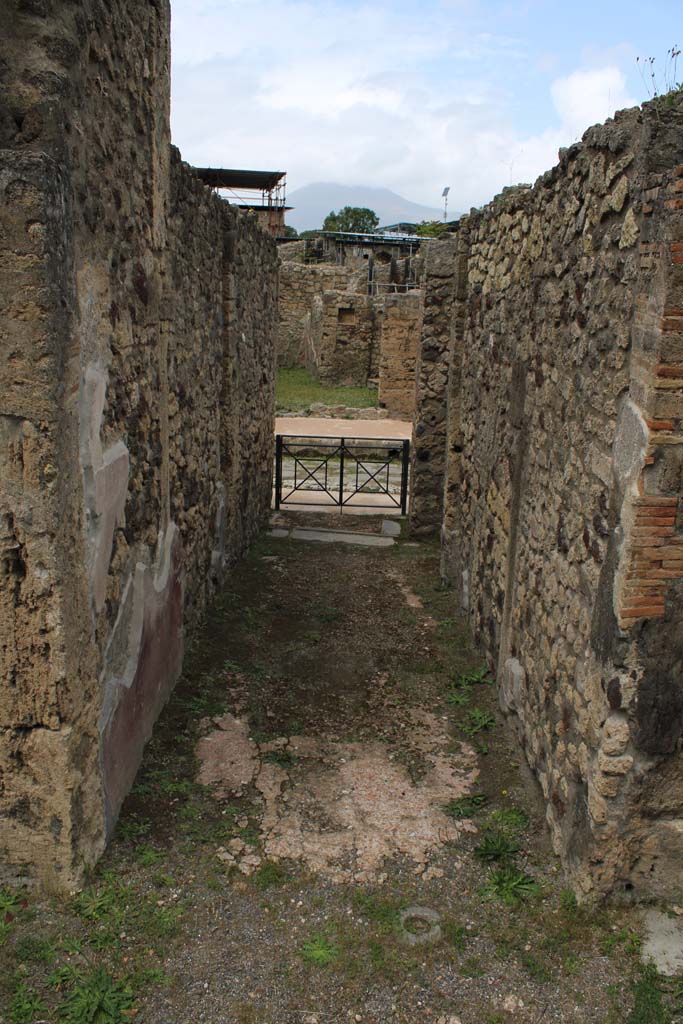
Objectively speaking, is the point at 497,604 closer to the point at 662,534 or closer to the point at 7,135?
the point at 662,534

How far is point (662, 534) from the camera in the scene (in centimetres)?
287

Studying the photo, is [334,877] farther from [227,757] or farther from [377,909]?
[227,757]

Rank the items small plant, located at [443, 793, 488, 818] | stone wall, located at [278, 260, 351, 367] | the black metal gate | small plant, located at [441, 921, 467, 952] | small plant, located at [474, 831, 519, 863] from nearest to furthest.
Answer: small plant, located at [441, 921, 467, 952] → small plant, located at [474, 831, 519, 863] → small plant, located at [443, 793, 488, 818] → the black metal gate → stone wall, located at [278, 260, 351, 367]

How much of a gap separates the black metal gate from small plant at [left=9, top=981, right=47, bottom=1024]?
7080 millimetres

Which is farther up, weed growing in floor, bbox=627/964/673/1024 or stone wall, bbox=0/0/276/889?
stone wall, bbox=0/0/276/889

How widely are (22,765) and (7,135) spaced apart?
2361mm

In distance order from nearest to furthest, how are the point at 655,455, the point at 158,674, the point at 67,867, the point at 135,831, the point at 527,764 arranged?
the point at 655,455
the point at 67,867
the point at 135,831
the point at 527,764
the point at 158,674

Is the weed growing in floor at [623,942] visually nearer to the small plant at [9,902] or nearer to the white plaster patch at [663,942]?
the white plaster patch at [663,942]

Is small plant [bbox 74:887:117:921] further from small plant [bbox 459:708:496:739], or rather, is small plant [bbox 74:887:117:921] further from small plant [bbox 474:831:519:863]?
small plant [bbox 459:708:496:739]

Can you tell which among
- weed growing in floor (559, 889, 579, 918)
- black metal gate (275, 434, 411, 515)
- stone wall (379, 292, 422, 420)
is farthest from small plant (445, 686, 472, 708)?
stone wall (379, 292, 422, 420)

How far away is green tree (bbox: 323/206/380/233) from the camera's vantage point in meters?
63.0

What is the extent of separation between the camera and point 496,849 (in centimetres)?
360

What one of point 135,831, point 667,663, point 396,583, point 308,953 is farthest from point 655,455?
point 396,583

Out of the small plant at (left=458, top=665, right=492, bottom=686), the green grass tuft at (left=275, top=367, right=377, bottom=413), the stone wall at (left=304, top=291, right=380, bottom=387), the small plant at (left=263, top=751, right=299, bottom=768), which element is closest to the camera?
the small plant at (left=263, top=751, right=299, bottom=768)
